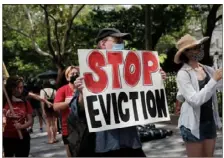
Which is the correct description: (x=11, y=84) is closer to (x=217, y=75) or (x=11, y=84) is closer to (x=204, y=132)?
(x=204, y=132)

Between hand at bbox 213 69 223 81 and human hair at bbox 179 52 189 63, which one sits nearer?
hand at bbox 213 69 223 81

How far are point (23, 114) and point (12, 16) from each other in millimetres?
19521

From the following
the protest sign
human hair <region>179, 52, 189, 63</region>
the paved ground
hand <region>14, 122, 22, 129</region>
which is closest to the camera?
the protest sign

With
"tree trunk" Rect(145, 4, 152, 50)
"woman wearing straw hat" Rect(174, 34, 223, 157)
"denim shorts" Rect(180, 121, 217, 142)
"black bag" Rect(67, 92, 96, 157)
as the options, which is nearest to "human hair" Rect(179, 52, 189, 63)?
"woman wearing straw hat" Rect(174, 34, 223, 157)

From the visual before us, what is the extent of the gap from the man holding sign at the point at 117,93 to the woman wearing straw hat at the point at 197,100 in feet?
0.61

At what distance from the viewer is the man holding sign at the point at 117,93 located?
3.27 meters

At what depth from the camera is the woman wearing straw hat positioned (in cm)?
344

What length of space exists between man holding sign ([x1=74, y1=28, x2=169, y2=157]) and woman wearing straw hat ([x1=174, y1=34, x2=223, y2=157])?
185 mm

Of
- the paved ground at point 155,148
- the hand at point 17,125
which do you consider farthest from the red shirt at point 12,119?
the paved ground at point 155,148

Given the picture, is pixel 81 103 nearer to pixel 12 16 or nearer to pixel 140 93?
pixel 140 93

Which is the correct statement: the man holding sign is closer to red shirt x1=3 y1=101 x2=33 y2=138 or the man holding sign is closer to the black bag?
the black bag

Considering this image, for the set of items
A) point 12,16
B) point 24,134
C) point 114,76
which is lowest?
point 24,134

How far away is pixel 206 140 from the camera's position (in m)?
3.57

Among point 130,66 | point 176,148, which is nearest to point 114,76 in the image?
point 130,66
